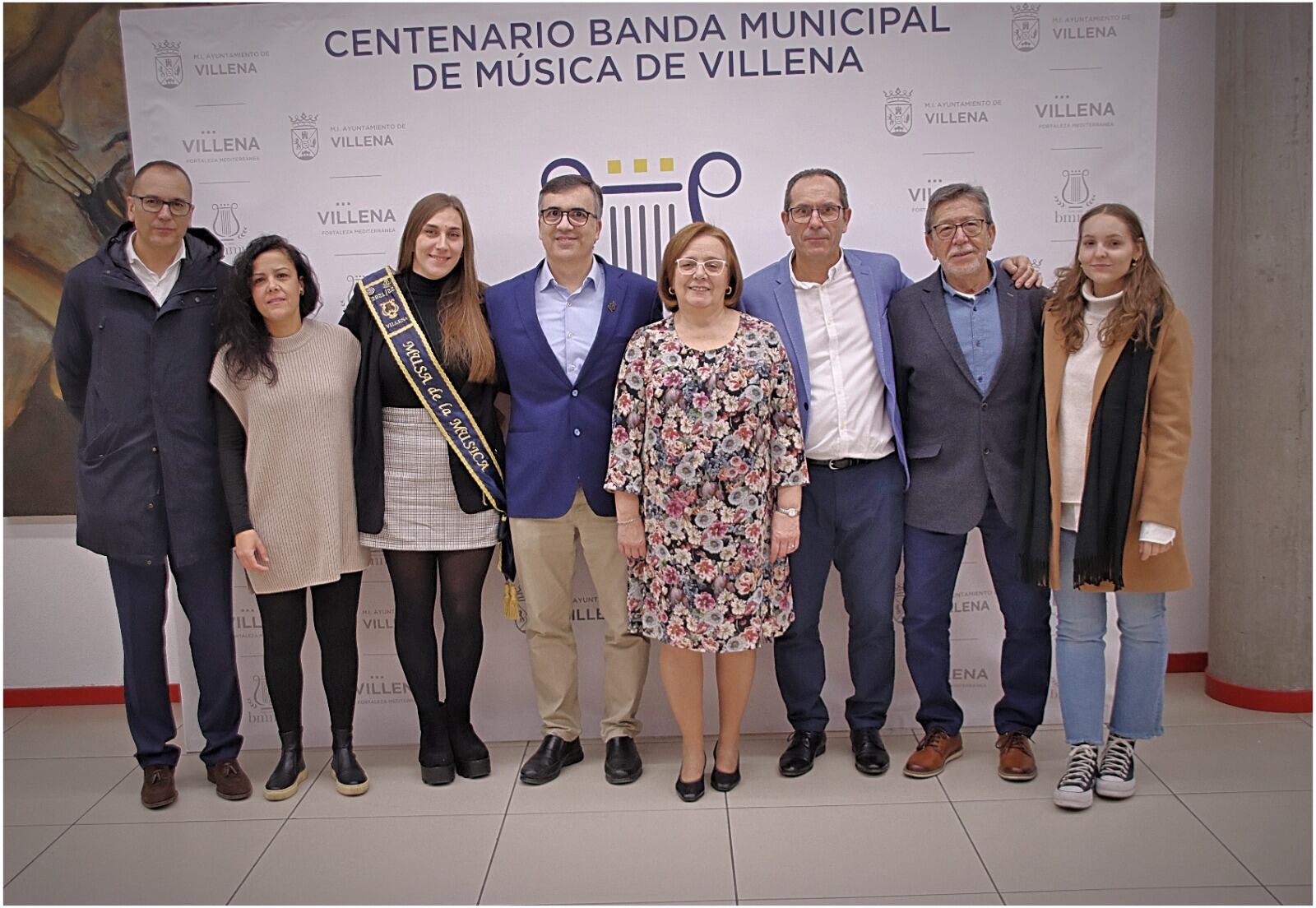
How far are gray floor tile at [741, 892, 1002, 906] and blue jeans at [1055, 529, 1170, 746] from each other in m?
0.74

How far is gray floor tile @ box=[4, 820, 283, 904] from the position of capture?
251 cm

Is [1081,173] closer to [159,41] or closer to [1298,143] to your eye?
[1298,143]

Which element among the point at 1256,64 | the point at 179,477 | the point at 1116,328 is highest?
the point at 1256,64

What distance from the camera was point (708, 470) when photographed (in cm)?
271

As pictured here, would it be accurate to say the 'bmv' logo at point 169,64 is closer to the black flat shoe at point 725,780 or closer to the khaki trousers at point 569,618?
the khaki trousers at point 569,618

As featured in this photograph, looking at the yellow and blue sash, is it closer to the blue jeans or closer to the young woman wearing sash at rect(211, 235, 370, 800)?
the young woman wearing sash at rect(211, 235, 370, 800)

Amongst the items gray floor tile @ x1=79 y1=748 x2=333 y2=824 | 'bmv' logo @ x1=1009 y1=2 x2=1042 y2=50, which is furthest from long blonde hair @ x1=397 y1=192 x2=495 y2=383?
'bmv' logo @ x1=1009 y1=2 x2=1042 y2=50

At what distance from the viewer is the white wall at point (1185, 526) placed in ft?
12.0

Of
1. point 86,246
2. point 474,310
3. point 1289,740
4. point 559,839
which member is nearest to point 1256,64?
point 1289,740

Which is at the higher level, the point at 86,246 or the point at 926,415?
the point at 86,246

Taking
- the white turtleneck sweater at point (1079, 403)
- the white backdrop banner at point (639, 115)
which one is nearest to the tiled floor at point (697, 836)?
the white turtleneck sweater at point (1079, 403)

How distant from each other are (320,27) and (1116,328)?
258 centimetres

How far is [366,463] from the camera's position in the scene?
2.94 m

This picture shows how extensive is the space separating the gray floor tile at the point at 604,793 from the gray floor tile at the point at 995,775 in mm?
701
